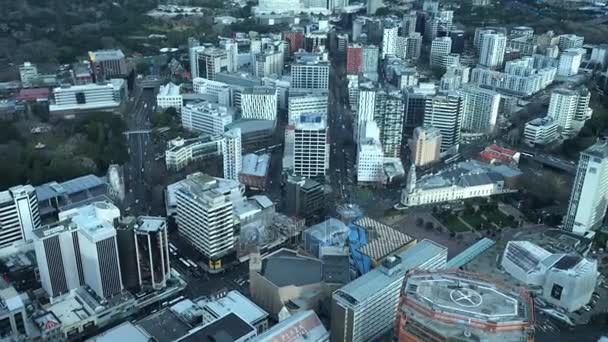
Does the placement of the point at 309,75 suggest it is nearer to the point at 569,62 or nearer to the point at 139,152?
the point at 139,152

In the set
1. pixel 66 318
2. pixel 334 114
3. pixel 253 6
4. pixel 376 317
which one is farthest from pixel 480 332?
pixel 253 6

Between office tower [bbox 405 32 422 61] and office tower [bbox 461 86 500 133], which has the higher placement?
office tower [bbox 405 32 422 61]

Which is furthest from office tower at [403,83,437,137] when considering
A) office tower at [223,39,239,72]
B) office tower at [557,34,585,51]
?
office tower at [557,34,585,51]

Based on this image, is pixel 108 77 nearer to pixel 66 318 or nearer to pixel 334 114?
pixel 334 114

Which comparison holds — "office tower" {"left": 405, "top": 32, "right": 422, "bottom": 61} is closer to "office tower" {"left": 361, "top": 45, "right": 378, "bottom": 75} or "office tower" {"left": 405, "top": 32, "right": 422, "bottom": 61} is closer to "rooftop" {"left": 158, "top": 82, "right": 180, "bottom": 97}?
"office tower" {"left": 361, "top": 45, "right": 378, "bottom": 75}

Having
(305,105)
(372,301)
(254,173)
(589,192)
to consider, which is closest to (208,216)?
(372,301)

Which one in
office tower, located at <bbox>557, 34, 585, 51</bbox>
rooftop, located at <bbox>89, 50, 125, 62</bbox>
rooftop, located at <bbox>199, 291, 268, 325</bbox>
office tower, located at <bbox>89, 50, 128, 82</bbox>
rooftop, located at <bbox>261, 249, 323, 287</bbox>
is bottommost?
rooftop, located at <bbox>199, 291, 268, 325</bbox>
